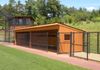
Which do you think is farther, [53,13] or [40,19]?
[53,13]

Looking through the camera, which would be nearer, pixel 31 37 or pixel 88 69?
pixel 88 69

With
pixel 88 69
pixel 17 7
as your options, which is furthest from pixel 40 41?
pixel 17 7

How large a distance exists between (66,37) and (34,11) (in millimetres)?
55152

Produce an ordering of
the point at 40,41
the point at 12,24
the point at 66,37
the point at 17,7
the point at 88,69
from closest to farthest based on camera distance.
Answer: the point at 88,69
the point at 66,37
the point at 40,41
the point at 12,24
the point at 17,7

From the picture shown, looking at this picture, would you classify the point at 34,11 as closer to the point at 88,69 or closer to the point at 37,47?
the point at 37,47

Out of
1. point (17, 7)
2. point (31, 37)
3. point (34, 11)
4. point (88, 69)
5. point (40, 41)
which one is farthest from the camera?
point (17, 7)

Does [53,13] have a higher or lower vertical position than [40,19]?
higher

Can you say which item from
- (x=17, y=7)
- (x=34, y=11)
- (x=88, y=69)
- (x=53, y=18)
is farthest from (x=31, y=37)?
(x=17, y=7)

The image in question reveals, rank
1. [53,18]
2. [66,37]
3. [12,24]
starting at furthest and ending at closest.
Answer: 1. [53,18]
2. [12,24]
3. [66,37]

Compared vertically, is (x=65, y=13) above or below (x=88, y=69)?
above

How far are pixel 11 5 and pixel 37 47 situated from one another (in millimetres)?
72952

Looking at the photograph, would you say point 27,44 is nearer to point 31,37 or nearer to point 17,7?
point 31,37

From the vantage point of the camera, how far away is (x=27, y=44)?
39.2m

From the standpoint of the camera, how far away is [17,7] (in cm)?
10494
